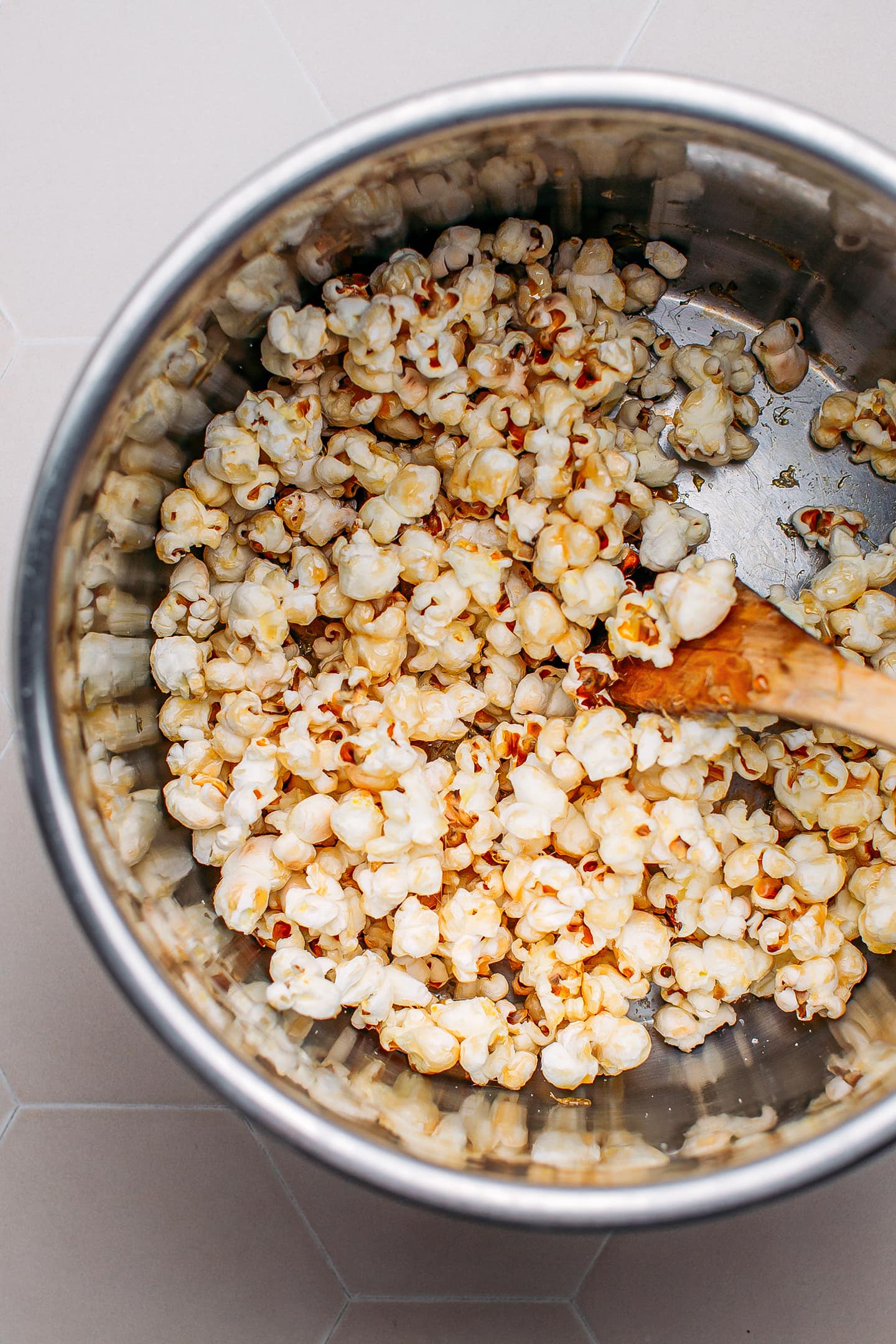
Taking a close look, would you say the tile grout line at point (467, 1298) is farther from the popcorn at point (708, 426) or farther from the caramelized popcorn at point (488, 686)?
the popcorn at point (708, 426)

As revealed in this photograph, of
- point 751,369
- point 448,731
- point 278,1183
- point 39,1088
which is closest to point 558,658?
point 448,731

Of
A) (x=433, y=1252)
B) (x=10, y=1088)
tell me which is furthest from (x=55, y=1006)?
(x=433, y=1252)

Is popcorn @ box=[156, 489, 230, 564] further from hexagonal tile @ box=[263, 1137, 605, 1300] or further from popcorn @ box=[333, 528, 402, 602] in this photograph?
hexagonal tile @ box=[263, 1137, 605, 1300]

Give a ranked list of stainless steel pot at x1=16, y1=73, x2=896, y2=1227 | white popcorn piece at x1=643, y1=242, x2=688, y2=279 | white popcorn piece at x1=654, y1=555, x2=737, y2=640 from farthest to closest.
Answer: white popcorn piece at x1=643, y1=242, x2=688, y2=279, white popcorn piece at x1=654, y1=555, x2=737, y2=640, stainless steel pot at x1=16, y1=73, x2=896, y2=1227

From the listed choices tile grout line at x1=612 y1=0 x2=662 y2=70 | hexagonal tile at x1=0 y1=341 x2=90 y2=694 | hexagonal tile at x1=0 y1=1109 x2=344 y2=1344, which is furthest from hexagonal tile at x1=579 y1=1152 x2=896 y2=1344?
tile grout line at x1=612 y1=0 x2=662 y2=70

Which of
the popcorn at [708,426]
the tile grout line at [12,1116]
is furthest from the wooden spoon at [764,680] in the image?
the tile grout line at [12,1116]

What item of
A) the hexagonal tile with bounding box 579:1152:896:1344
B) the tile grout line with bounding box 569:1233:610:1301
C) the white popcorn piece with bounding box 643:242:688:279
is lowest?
the hexagonal tile with bounding box 579:1152:896:1344

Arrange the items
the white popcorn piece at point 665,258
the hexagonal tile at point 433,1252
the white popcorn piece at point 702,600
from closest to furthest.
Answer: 1. the white popcorn piece at point 702,600
2. the white popcorn piece at point 665,258
3. the hexagonal tile at point 433,1252
